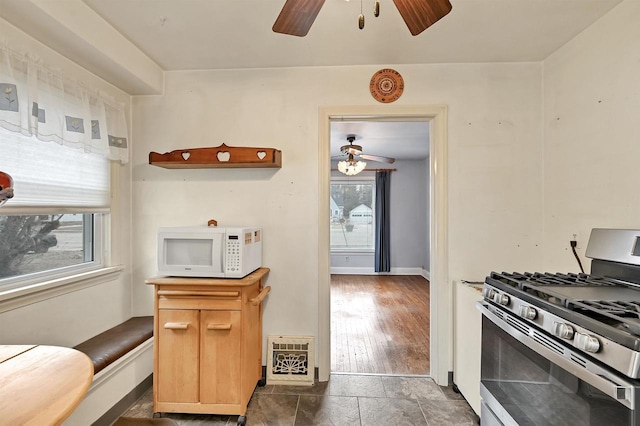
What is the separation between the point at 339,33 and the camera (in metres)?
1.96

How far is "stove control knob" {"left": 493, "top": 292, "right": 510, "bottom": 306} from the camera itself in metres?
1.35

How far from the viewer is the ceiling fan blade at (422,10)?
Answer: 46.9 inches

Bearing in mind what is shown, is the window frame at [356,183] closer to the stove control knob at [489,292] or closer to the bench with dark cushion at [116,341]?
the bench with dark cushion at [116,341]

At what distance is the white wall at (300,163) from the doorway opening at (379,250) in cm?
40

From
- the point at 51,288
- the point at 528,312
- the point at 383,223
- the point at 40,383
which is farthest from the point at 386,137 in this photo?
the point at 40,383

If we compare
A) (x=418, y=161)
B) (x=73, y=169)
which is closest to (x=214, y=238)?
(x=73, y=169)

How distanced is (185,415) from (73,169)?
1745 mm

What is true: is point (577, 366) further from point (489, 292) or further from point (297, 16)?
point (297, 16)

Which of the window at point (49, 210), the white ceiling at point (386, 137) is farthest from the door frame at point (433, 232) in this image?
the window at point (49, 210)

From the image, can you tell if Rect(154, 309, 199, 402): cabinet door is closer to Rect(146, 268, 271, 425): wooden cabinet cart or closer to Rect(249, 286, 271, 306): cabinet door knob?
Rect(146, 268, 271, 425): wooden cabinet cart

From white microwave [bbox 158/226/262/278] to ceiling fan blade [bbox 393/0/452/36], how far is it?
1.46 metres

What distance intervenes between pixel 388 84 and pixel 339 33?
581 millimetres

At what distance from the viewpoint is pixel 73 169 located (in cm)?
200

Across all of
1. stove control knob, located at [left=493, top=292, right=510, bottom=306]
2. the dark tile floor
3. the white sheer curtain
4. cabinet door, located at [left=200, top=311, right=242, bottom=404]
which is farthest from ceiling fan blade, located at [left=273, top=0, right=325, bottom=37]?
the dark tile floor
